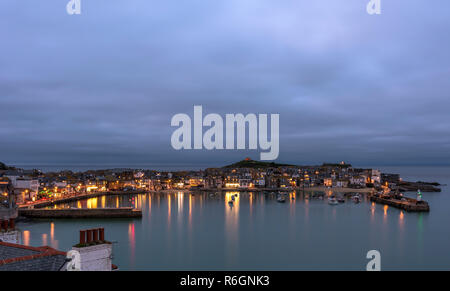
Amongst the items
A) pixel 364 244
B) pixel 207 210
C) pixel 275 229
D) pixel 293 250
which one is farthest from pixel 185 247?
pixel 207 210

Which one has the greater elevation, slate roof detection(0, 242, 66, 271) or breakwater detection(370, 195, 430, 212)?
slate roof detection(0, 242, 66, 271)

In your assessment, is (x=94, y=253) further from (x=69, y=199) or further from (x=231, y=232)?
(x=69, y=199)

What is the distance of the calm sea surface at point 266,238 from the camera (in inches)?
709

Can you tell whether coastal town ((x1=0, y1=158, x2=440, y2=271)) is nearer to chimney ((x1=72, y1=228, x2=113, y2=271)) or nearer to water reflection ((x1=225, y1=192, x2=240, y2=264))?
chimney ((x1=72, y1=228, x2=113, y2=271))

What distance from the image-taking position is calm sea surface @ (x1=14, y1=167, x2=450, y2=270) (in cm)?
1802

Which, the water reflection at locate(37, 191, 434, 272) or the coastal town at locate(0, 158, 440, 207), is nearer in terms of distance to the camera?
the water reflection at locate(37, 191, 434, 272)

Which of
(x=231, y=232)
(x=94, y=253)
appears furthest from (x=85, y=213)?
(x=94, y=253)

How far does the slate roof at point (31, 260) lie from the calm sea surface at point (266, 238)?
11.3 m

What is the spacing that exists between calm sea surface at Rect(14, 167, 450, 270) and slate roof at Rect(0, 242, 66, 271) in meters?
11.3
